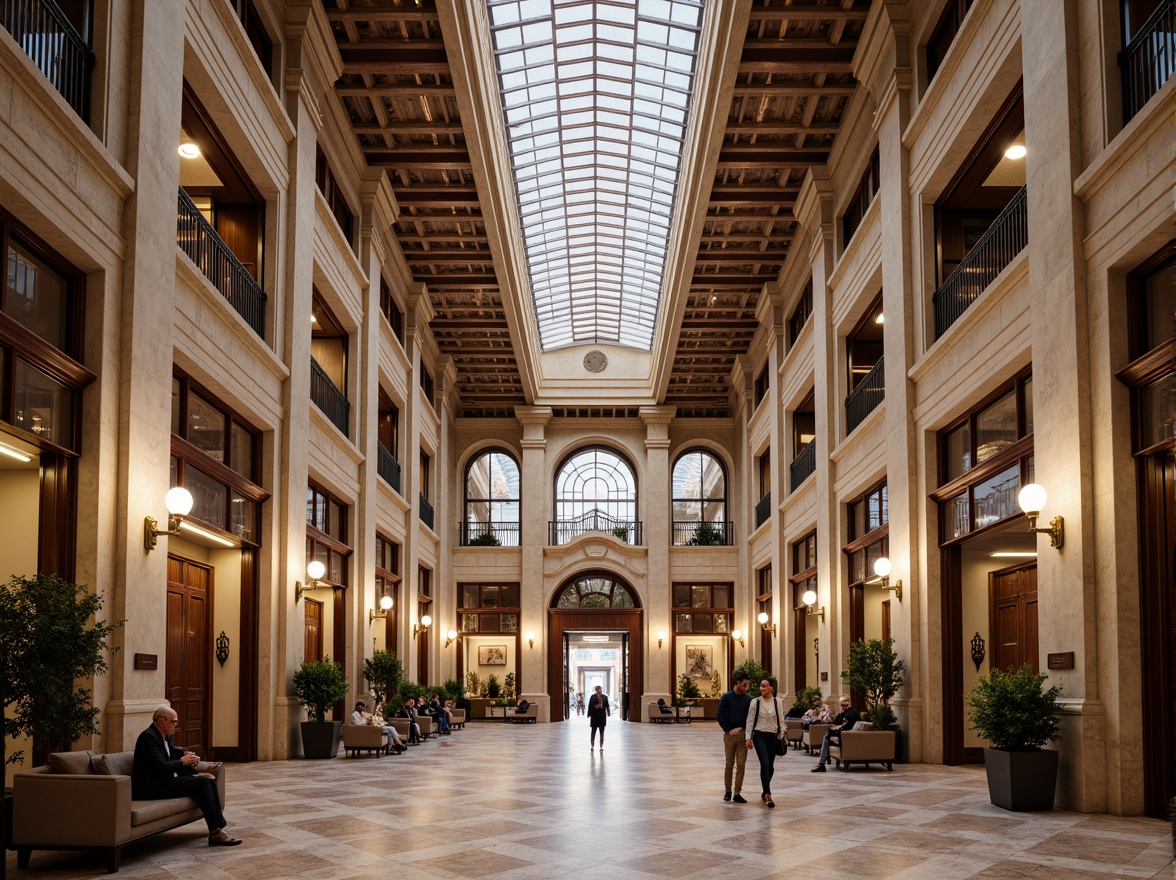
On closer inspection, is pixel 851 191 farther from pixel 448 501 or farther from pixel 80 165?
pixel 448 501

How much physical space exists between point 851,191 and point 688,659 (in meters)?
18.4

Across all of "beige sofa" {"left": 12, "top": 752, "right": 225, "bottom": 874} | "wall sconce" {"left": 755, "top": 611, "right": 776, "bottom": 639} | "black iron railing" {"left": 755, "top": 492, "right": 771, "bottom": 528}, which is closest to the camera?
"beige sofa" {"left": 12, "top": 752, "right": 225, "bottom": 874}

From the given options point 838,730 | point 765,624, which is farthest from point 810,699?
point 765,624

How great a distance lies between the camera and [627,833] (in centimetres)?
923

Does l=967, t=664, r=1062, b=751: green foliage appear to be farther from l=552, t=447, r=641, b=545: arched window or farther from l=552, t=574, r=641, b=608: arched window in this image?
l=552, t=447, r=641, b=545: arched window

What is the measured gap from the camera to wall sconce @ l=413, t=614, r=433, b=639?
93.5 feet

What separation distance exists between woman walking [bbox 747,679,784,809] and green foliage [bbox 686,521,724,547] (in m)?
24.5

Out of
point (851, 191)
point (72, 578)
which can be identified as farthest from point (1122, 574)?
point (851, 191)

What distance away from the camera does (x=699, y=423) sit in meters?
37.4

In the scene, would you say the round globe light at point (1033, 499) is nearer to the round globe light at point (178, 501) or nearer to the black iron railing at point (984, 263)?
the black iron railing at point (984, 263)

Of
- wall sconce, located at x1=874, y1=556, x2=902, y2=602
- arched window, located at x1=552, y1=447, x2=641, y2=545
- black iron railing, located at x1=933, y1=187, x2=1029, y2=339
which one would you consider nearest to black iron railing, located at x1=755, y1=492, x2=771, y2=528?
arched window, located at x1=552, y1=447, x2=641, y2=545

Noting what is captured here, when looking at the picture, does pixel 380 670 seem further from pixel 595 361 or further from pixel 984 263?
pixel 595 361

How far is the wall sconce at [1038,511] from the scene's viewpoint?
10.8 meters

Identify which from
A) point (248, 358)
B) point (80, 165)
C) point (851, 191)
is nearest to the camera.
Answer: point (80, 165)
